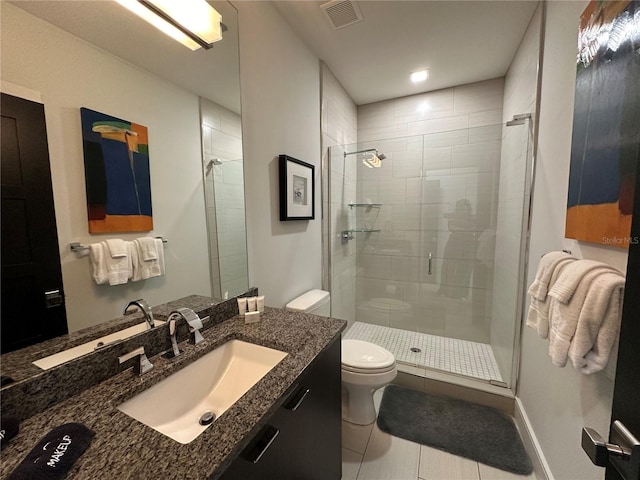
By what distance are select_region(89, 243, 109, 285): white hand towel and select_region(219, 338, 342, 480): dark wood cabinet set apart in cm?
70

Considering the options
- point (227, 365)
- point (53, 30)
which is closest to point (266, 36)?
point (53, 30)

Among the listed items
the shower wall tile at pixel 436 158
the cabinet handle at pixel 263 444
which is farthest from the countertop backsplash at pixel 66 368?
the shower wall tile at pixel 436 158

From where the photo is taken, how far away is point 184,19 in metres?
A: 1.03

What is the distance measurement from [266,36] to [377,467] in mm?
2645

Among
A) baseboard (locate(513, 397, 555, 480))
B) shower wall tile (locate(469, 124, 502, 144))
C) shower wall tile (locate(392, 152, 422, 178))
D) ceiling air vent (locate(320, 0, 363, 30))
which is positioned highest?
ceiling air vent (locate(320, 0, 363, 30))

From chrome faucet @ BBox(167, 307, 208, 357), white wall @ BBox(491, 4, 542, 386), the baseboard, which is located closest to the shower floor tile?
white wall @ BBox(491, 4, 542, 386)

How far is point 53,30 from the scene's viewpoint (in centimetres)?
71

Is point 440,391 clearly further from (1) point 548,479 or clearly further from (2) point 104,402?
(2) point 104,402

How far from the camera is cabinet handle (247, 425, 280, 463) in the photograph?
25.7 inches

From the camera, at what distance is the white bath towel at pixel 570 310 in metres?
0.79

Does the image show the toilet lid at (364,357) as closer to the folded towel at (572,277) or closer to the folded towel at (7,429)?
the folded towel at (572,277)

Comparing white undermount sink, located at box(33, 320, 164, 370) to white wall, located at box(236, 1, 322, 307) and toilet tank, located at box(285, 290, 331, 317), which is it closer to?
white wall, located at box(236, 1, 322, 307)

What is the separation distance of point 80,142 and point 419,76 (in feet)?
8.55

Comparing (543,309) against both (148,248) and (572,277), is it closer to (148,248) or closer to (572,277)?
(572,277)
